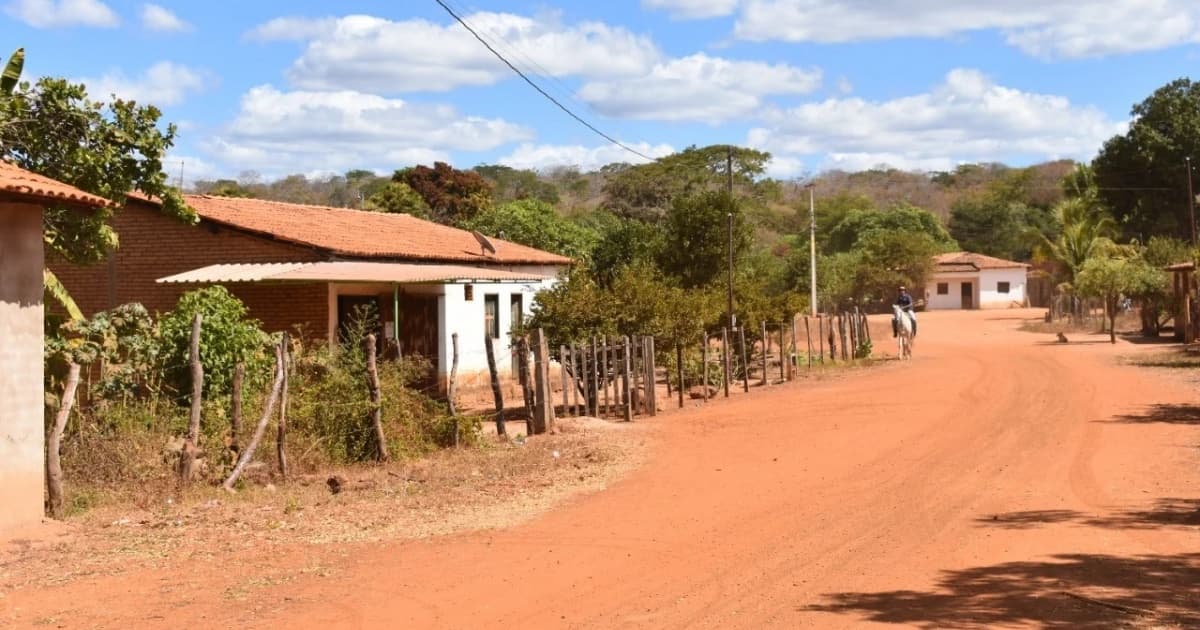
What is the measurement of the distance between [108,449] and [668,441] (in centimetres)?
777

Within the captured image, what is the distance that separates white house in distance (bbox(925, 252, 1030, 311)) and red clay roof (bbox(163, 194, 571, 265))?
45845 mm

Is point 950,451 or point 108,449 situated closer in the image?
point 108,449

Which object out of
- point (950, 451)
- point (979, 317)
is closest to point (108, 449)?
point (950, 451)

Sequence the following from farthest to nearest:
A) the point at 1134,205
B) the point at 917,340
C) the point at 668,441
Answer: the point at 1134,205 → the point at 917,340 → the point at 668,441

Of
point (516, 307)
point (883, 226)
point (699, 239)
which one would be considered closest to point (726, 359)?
point (516, 307)

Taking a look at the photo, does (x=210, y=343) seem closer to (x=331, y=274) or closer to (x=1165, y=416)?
(x=331, y=274)

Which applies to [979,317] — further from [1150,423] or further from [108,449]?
[108,449]

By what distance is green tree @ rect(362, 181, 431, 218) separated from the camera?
47406 millimetres

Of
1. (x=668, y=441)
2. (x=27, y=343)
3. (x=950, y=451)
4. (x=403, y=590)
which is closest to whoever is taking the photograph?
(x=403, y=590)

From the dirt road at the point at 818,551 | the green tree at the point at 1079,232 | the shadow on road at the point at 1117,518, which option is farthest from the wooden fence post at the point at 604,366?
the green tree at the point at 1079,232

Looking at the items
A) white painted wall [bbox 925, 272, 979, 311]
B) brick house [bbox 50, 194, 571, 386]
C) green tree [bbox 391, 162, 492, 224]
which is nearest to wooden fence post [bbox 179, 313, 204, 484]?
brick house [bbox 50, 194, 571, 386]

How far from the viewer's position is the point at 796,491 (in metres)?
12.3

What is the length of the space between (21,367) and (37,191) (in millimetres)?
1605

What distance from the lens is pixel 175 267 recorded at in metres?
22.3
